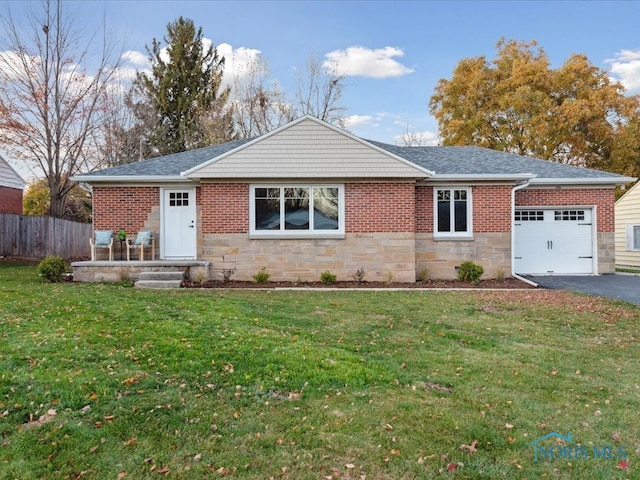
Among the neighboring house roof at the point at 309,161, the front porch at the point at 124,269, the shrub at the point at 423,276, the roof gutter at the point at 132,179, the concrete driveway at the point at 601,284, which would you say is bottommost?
the concrete driveway at the point at 601,284

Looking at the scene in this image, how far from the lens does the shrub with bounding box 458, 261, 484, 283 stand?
11.5 metres

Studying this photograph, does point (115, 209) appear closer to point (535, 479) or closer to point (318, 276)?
point (318, 276)

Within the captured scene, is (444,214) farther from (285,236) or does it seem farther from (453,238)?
(285,236)

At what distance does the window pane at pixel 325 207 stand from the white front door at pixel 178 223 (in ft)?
11.8

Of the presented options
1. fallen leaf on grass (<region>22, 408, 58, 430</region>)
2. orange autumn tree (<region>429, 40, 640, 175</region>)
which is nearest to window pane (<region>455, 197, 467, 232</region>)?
fallen leaf on grass (<region>22, 408, 58, 430</region>)

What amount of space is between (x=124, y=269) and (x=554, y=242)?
1285 centimetres

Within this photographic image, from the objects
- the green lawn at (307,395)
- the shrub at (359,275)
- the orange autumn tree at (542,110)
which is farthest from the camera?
the orange autumn tree at (542,110)

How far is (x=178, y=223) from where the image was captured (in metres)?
12.5

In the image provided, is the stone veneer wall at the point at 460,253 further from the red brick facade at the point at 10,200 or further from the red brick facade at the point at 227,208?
the red brick facade at the point at 10,200

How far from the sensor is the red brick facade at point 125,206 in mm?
12352

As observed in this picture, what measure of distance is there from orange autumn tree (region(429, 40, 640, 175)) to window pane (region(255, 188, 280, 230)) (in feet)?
58.5

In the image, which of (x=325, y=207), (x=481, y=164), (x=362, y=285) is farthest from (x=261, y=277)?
(x=481, y=164)

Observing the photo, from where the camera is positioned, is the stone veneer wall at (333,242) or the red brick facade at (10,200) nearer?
the stone veneer wall at (333,242)

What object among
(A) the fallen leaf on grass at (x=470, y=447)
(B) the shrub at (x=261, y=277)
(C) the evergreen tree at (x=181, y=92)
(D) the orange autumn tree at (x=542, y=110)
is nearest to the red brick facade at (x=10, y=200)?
(C) the evergreen tree at (x=181, y=92)
